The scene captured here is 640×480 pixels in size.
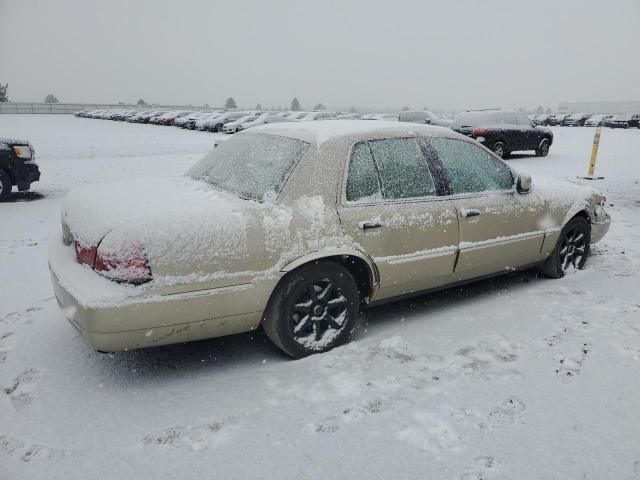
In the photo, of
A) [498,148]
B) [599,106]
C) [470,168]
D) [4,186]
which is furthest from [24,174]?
[599,106]

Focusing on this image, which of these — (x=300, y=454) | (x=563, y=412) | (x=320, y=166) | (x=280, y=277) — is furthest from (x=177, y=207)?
(x=563, y=412)

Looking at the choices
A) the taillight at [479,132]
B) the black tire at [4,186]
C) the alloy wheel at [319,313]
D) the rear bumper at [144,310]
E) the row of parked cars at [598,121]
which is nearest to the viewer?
the rear bumper at [144,310]

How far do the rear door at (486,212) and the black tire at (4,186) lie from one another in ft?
26.0

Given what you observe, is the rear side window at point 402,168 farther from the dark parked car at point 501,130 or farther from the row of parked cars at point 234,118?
the row of parked cars at point 234,118

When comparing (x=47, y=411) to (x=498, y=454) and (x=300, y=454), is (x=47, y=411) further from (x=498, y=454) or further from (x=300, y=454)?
(x=498, y=454)

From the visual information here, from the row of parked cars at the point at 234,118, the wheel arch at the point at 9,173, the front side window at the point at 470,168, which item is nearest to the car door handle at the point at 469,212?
the front side window at the point at 470,168

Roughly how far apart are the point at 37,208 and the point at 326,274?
267 inches

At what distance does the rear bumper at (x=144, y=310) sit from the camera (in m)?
2.82

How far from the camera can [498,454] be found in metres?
2.56

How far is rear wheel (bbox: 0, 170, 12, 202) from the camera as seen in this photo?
→ 8.88 m

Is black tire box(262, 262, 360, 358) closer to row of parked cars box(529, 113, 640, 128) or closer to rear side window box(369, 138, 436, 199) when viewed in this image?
rear side window box(369, 138, 436, 199)

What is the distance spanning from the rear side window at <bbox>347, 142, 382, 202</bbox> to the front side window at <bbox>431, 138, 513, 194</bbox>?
2.35 feet

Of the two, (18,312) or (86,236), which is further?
(18,312)

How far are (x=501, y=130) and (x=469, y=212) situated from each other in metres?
13.2
